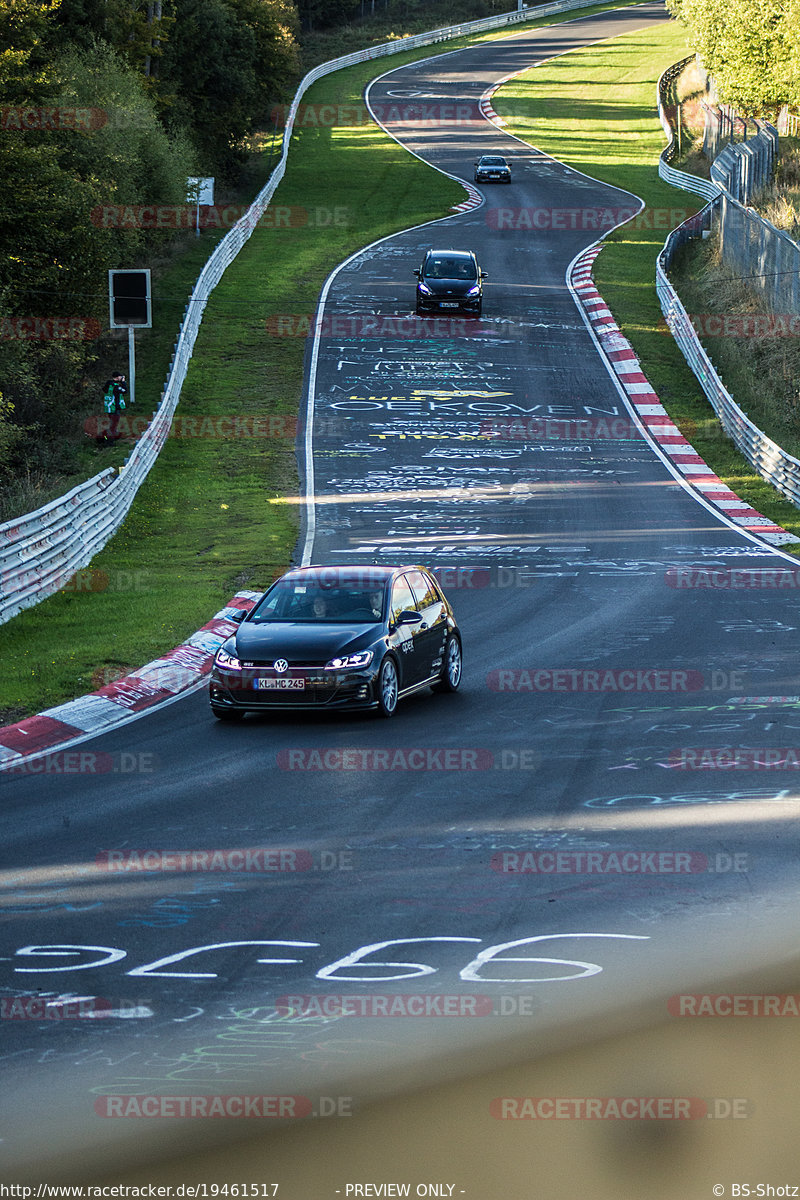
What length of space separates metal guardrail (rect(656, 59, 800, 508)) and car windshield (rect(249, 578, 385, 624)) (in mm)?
15327

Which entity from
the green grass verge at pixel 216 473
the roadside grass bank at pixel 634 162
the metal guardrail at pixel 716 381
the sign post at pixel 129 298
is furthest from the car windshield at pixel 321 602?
the sign post at pixel 129 298

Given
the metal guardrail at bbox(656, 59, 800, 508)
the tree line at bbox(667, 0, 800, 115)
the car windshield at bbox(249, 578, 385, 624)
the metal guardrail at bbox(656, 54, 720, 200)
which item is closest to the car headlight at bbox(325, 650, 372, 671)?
the car windshield at bbox(249, 578, 385, 624)

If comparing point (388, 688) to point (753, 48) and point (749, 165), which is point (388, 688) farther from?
point (753, 48)

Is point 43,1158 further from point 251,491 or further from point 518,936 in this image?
point 251,491

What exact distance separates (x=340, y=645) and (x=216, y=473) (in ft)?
61.9

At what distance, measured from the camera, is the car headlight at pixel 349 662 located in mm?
13856

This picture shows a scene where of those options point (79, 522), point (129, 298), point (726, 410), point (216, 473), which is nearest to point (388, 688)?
point (79, 522)

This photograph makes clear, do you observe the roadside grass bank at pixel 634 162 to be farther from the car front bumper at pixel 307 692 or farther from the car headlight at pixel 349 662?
the car front bumper at pixel 307 692

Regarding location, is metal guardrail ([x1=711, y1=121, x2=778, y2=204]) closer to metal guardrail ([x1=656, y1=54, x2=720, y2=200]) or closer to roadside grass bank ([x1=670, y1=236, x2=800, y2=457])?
metal guardrail ([x1=656, y1=54, x2=720, y2=200])

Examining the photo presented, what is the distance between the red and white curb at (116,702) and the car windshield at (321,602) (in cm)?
45

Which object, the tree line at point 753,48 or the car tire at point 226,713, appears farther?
the tree line at point 753,48

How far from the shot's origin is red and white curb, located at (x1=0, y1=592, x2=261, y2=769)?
13.4 m

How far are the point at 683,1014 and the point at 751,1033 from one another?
36 cm

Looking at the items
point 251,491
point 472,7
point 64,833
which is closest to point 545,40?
point 472,7
